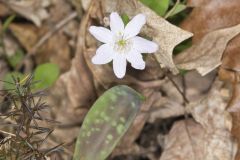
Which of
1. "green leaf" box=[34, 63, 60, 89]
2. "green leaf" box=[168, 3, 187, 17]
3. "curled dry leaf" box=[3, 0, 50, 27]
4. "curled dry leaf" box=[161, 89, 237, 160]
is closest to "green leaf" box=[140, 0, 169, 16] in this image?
"green leaf" box=[168, 3, 187, 17]

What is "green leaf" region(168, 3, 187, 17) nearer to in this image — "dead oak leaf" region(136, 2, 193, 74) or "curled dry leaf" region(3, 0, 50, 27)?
"dead oak leaf" region(136, 2, 193, 74)

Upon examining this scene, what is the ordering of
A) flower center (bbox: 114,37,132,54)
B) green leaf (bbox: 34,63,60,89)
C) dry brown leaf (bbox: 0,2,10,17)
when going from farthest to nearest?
dry brown leaf (bbox: 0,2,10,17) → green leaf (bbox: 34,63,60,89) → flower center (bbox: 114,37,132,54)

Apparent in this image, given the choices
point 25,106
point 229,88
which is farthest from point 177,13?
point 25,106

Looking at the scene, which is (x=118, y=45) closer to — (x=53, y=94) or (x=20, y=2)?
(x=53, y=94)

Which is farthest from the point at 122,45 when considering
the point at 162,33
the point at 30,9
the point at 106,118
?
the point at 30,9

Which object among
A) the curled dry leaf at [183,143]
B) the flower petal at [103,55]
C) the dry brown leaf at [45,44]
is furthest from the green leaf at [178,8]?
the dry brown leaf at [45,44]

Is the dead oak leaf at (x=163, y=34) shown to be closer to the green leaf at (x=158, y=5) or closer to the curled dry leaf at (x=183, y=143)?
the green leaf at (x=158, y=5)
